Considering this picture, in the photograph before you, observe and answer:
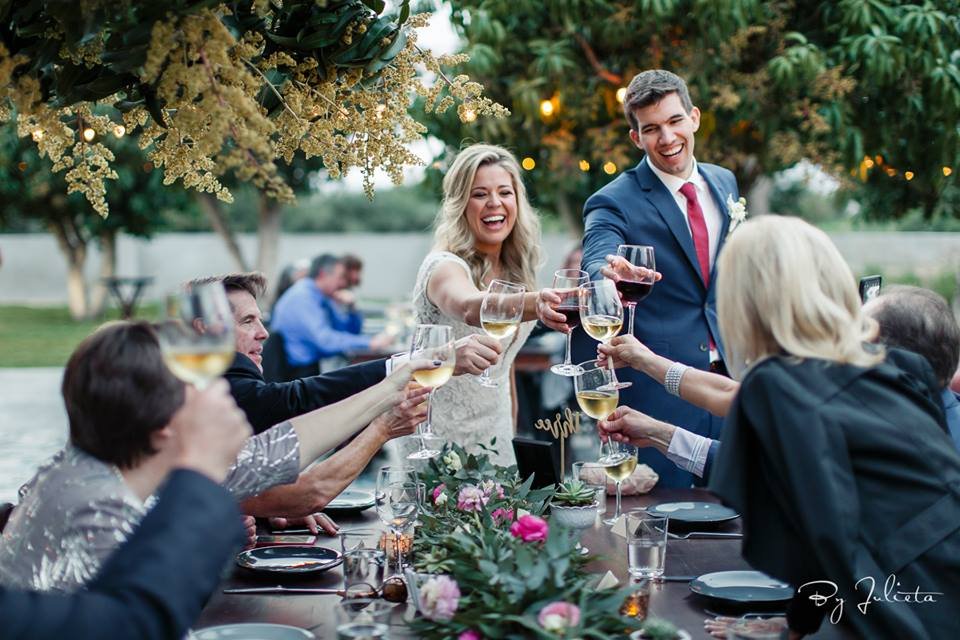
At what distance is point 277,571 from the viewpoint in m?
2.31

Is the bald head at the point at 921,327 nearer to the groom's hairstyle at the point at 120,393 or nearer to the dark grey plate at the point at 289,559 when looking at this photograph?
the dark grey plate at the point at 289,559

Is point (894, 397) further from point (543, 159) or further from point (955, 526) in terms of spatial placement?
point (543, 159)

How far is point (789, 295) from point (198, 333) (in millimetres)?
973

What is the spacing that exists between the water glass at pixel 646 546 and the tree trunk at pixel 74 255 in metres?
19.6

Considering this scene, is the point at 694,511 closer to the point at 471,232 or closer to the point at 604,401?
the point at 604,401

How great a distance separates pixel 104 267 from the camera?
69.8 feet

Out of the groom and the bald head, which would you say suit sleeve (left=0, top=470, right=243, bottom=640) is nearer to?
the bald head

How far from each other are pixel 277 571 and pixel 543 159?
14.8ft

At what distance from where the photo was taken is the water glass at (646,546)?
7.38ft

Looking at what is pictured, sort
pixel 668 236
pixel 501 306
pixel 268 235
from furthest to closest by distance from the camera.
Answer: pixel 268 235, pixel 668 236, pixel 501 306

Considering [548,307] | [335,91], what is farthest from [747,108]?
[335,91]

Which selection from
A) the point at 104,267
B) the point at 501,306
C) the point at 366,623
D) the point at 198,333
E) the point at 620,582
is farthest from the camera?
the point at 104,267

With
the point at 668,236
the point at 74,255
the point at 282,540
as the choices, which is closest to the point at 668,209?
the point at 668,236

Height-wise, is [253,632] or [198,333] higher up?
[198,333]
